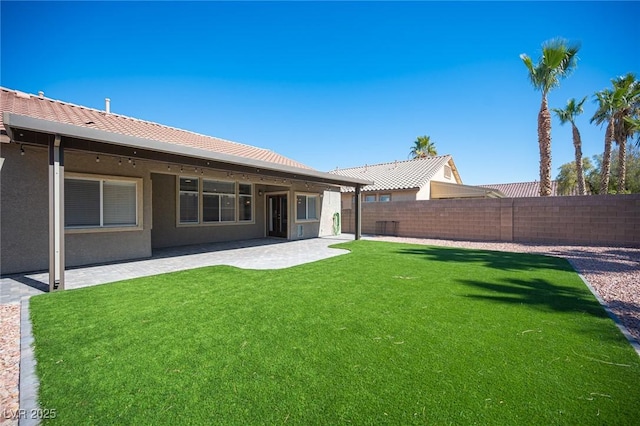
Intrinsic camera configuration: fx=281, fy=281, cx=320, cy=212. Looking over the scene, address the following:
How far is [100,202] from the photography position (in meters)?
7.70

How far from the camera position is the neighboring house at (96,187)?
5.39 metres

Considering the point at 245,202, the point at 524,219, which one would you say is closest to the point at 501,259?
the point at 524,219

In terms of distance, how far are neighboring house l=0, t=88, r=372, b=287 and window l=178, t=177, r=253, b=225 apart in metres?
0.04

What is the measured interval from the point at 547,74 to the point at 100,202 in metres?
19.1

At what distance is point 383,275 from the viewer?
6613 millimetres

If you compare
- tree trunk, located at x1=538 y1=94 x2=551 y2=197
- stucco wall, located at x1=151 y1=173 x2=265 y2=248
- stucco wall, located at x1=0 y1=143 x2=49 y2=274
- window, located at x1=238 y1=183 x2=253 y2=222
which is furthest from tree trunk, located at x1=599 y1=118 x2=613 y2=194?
stucco wall, located at x1=0 y1=143 x2=49 y2=274

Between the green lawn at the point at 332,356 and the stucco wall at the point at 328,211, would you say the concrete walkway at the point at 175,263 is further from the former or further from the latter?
the stucco wall at the point at 328,211

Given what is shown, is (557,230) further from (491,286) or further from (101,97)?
(101,97)

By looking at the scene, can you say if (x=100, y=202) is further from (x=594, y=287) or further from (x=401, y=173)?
(x=401, y=173)

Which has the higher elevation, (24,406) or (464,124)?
(464,124)

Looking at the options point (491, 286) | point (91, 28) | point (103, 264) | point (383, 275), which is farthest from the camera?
point (91, 28)

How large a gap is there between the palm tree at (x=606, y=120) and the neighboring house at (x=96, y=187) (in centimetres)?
1658

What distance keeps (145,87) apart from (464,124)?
17.4 m

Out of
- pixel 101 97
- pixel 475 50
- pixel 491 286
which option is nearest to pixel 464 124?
pixel 475 50
